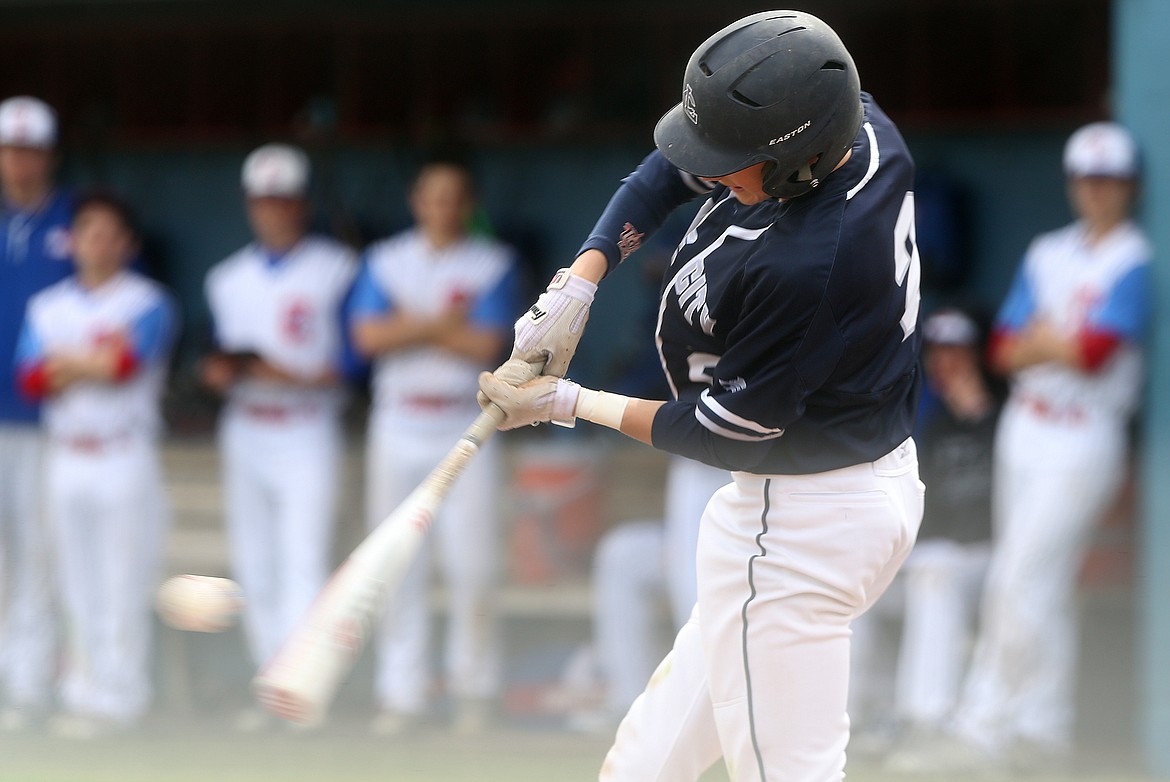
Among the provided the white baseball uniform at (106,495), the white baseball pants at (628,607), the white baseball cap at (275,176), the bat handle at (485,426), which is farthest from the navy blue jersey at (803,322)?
the white baseball uniform at (106,495)

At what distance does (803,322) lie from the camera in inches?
84.0

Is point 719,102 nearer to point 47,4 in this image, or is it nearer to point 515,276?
point 515,276

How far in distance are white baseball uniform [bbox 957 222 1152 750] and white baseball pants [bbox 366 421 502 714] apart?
1.46 m

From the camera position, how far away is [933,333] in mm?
4559

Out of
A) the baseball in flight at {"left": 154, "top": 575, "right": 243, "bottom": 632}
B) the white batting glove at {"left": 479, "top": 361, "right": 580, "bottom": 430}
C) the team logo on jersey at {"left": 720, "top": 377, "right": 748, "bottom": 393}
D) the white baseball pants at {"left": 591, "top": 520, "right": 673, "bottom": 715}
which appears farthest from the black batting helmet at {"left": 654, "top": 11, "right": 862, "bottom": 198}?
the white baseball pants at {"left": 591, "top": 520, "right": 673, "bottom": 715}

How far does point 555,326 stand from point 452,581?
2303mm

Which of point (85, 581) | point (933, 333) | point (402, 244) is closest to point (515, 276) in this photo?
point (402, 244)

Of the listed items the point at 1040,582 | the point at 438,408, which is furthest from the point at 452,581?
the point at 1040,582

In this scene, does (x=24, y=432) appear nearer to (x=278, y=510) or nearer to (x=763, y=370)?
(x=278, y=510)

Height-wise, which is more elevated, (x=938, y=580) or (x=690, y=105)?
(x=690, y=105)

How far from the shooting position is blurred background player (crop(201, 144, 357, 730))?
4.66 m

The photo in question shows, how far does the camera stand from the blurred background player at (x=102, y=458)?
4602 mm

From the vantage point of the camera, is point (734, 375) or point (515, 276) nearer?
point (734, 375)

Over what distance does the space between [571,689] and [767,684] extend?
2.56 metres
